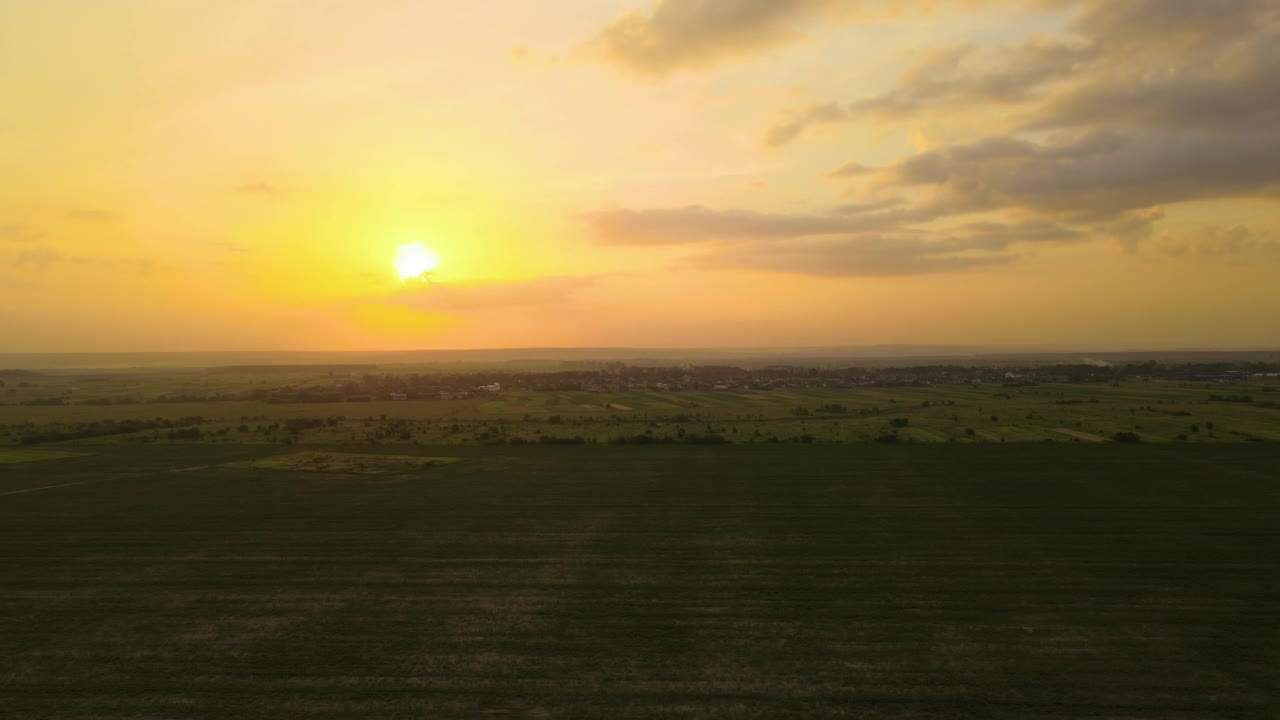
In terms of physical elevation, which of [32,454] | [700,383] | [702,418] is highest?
[700,383]

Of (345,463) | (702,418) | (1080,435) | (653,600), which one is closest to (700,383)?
(702,418)

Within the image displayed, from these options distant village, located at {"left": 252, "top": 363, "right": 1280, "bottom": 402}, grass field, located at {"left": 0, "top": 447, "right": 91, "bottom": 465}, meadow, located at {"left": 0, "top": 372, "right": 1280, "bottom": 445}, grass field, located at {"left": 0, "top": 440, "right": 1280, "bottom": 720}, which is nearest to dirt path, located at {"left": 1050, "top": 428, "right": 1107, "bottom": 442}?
meadow, located at {"left": 0, "top": 372, "right": 1280, "bottom": 445}

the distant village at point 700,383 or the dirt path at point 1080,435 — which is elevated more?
the distant village at point 700,383

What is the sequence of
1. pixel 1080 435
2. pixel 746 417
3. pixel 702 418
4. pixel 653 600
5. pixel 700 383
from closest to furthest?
pixel 653 600
pixel 1080 435
pixel 702 418
pixel 746 417
pixel 700 383

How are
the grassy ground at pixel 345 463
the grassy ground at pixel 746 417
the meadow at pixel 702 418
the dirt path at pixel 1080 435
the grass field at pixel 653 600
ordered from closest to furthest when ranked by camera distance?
the grass field at pixel 653 600 → the grassy ground at pixel 345 463 → the dirt path at pixel 1080 435 → the meadow at pixel 702 418 → the grassy ground at pixel 746 417

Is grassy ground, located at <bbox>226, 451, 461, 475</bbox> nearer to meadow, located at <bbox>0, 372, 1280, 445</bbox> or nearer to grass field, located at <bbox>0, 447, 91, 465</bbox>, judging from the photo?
meadow, located at <bbox>0, 372, 1280, 445</bbox>

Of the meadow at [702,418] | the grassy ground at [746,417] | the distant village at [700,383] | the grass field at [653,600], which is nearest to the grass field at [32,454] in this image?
the meadow at [702,418]

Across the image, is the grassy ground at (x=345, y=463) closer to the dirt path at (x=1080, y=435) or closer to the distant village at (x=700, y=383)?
the dirt path at (x=1080, y=435)

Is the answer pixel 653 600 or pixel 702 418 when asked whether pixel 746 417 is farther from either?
pixel 653 600

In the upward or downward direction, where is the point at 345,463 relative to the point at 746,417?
upward

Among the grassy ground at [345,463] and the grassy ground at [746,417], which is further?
the grassy ground at [746,417]
